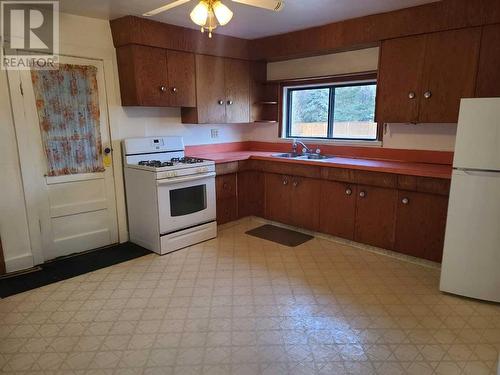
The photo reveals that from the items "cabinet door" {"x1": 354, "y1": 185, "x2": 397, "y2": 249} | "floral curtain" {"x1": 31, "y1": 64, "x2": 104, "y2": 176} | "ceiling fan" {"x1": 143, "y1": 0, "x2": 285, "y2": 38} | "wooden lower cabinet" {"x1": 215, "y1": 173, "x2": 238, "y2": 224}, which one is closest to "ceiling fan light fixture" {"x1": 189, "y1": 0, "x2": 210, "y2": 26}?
"ceiling fan" {"x1": 143, "y1": 0, "x2": 285, "y2": 38}

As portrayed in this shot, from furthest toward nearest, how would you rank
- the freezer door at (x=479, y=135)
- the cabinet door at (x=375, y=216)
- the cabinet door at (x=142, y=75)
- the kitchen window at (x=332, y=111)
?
1. the kitchen window at (x=332, y=111)
2. the cabinet door at (x=142, y=75)
3. the cabinet door at (x=375, y=216)
4. the freezer door at (x=479, y=135)

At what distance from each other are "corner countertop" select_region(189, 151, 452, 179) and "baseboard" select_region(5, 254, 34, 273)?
2012 mm

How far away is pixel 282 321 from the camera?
2.29 m

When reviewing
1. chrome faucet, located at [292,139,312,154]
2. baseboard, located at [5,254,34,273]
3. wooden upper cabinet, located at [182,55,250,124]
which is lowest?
baseboard, located at [5,254,34,273]

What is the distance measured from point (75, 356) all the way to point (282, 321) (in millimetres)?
1257

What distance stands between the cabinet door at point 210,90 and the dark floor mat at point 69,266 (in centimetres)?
166

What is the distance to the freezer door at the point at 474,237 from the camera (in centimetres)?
235

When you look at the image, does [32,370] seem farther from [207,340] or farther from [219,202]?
[219,202]

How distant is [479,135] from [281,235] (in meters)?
2.21

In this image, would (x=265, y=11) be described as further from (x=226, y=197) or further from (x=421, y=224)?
(x=421, y=224)

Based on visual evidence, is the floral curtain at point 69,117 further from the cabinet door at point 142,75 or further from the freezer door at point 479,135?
→ the freezer door at point 479,135

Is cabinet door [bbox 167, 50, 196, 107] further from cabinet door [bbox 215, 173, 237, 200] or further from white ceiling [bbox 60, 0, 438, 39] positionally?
cabinet door [bbox 215, 173, 237, 200]

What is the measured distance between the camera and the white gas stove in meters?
3.34

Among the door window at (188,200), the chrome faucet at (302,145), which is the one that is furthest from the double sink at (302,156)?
the door window at (188,200)
